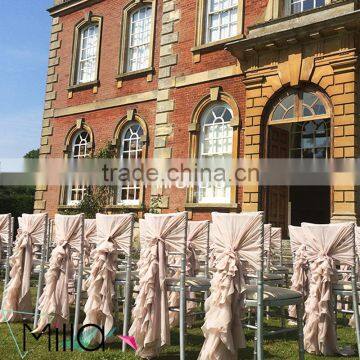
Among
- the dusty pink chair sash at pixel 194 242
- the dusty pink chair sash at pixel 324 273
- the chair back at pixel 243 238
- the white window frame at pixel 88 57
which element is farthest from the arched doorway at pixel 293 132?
the white window frame at pixel 88 57

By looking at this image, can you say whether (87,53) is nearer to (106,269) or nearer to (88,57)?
(88,57)

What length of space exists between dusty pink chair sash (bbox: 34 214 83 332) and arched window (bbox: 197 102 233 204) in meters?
5.94

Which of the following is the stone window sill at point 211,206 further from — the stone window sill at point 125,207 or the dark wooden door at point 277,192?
the stone window sill at point 125,207

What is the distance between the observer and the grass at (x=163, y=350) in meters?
4.05

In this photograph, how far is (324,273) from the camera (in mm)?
4336

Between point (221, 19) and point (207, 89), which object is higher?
point (221, 19)

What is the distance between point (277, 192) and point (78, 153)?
266 inches

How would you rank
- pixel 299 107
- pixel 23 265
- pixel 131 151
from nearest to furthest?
pixel 23 265 < pixel 299 107 < pixel 131 151

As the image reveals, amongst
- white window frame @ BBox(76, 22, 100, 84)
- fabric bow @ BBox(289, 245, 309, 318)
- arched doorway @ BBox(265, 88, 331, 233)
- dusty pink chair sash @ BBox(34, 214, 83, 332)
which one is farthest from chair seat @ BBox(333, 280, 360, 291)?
white window frame @ BBox(76, 22, 100, 84)

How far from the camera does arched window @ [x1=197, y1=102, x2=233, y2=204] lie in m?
10.9

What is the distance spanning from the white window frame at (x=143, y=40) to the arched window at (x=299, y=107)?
458cm

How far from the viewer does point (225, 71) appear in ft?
36.1

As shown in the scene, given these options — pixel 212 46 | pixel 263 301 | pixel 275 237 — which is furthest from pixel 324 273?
pixel 212 46

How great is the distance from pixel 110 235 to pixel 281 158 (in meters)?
6.59
